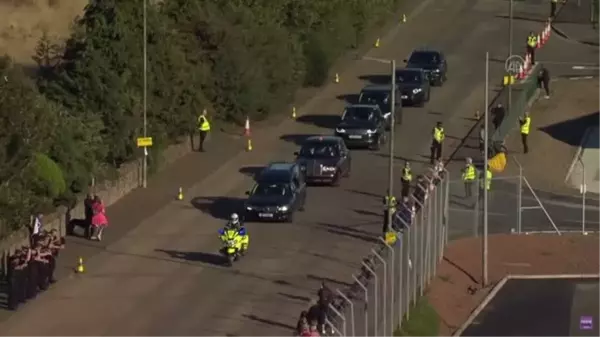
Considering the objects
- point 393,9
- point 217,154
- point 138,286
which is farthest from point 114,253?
point 393,9

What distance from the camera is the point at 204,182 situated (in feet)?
184

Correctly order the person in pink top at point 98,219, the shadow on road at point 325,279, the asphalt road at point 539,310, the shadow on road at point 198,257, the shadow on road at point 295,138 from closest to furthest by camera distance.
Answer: the shadow on road at point 325,279, the asphalt road at point 539,310, the shadow on road at point 198,257, the person in pink top at point 98,219, the shadow on road at point 295,138

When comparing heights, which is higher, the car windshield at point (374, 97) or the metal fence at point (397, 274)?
the car windshield at point (374, 97)

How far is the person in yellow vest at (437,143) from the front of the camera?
58.1 metres

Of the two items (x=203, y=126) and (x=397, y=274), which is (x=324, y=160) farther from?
(x=397, y=274)

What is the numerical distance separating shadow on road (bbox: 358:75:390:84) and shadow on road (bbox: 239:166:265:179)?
1885cm

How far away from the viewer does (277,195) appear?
5003 cm

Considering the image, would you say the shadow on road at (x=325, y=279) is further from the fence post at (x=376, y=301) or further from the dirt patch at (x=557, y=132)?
the dirt patch at (x=557, y=132)

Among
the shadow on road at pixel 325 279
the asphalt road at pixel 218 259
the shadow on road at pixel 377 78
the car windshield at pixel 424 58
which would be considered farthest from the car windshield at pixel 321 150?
the car windshield at pixel 424 58

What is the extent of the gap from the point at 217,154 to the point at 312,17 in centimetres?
1820

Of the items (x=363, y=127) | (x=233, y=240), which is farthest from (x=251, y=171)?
(x=233, y=240)

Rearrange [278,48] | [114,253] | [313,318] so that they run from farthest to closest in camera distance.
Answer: [278,48]
[114,253]
[313,318]

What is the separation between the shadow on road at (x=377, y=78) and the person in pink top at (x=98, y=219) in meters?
→ 31.5

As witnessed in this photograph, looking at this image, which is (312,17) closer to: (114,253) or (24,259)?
(114,253)
